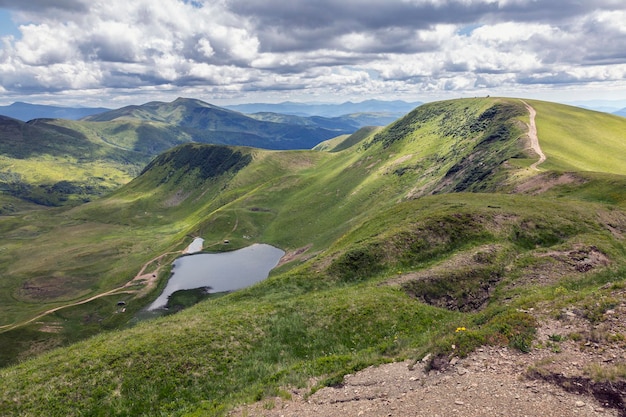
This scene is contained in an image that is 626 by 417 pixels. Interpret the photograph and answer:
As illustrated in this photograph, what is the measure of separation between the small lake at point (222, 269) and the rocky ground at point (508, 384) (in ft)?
289

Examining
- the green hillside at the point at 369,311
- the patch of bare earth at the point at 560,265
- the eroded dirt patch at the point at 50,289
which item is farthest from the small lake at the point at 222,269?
the patch of bare earth at the point at 560,265

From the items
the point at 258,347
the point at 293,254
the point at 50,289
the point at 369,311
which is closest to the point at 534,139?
the point at 293,254

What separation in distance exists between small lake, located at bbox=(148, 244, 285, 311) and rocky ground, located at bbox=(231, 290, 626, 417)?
88.0m

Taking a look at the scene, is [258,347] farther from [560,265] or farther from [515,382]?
[560,265]

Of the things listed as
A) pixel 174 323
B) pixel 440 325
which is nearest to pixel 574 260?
pixel 440 325

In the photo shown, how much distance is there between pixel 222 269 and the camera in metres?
122

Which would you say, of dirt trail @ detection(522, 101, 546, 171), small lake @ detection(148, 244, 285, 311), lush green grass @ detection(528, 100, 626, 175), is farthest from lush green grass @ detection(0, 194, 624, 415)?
lush green grass @ detection(528, 100, 626, 175)

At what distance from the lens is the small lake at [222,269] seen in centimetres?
10825

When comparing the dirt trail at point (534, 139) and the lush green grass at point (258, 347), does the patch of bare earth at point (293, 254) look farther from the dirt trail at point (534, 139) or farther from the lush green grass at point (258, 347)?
the lush green grass at point (258, 347)

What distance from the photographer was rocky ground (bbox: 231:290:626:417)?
14.4m

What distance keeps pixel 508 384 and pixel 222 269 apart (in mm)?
114554

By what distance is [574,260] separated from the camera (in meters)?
37.4

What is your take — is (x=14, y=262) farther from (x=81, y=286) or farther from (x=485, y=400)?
(x=485, y=400)

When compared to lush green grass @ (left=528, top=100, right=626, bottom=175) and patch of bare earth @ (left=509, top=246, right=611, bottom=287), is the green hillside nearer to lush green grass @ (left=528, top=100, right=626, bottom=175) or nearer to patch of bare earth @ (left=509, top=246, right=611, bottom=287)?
patch of bare earth @ (left=509, top=246, right=611, bottom=287)
